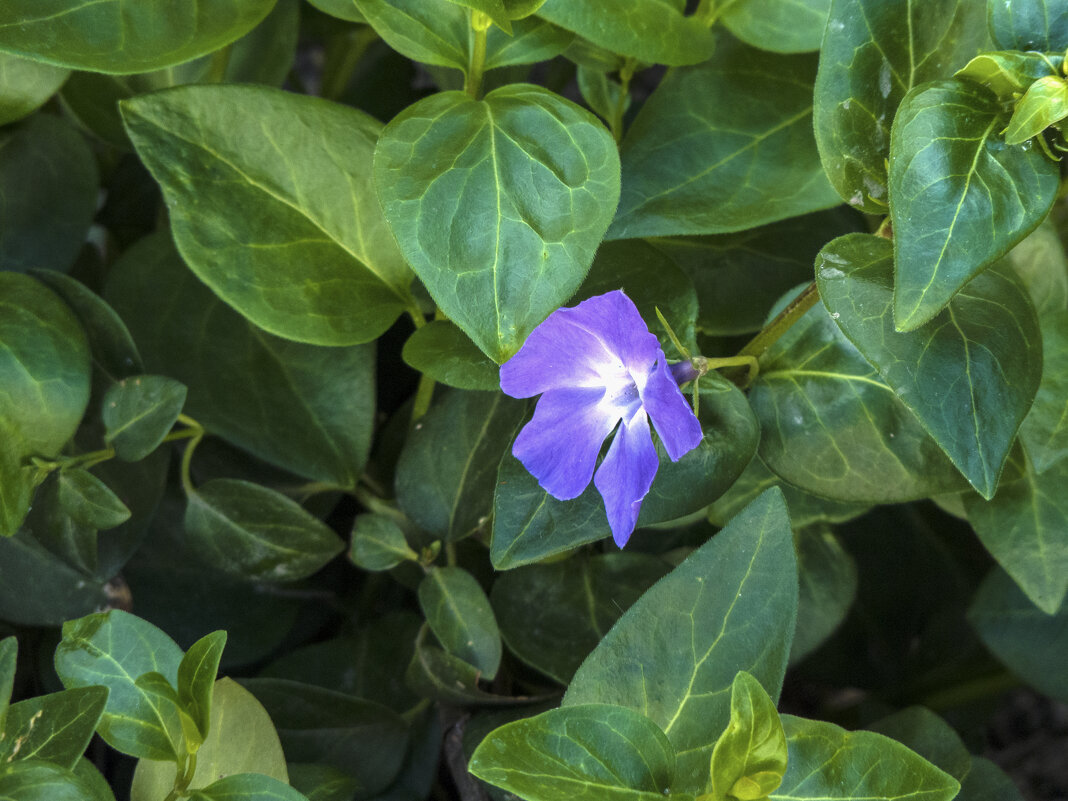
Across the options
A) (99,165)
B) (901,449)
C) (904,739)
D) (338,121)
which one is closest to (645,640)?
(901,449)

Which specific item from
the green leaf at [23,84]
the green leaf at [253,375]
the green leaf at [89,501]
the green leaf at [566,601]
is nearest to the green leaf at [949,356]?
the green leaf at [566,601]

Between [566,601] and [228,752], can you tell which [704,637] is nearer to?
[566,601]

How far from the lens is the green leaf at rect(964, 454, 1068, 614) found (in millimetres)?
800

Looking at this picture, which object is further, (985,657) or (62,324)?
(985,657)

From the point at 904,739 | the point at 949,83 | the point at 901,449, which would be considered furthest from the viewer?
the point at 904,739

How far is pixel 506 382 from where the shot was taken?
0.62 metres

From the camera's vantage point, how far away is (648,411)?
1.92 feet

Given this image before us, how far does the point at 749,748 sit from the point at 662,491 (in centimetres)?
18

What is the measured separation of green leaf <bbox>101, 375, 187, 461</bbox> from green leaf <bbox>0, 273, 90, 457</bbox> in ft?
0.11

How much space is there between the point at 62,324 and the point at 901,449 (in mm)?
685

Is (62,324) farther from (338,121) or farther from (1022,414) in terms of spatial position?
(1022,414)

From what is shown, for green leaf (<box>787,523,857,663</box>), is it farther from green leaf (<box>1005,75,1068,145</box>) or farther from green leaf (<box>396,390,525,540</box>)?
green leaf (<box>1005,75,1068,145</box>)

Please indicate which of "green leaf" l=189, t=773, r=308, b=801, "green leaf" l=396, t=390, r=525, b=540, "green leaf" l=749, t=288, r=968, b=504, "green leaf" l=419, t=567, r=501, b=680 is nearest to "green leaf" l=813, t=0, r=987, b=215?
"green leaf" l=749, t=288, r=968, b=504

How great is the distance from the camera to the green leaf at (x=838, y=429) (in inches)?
27.7
